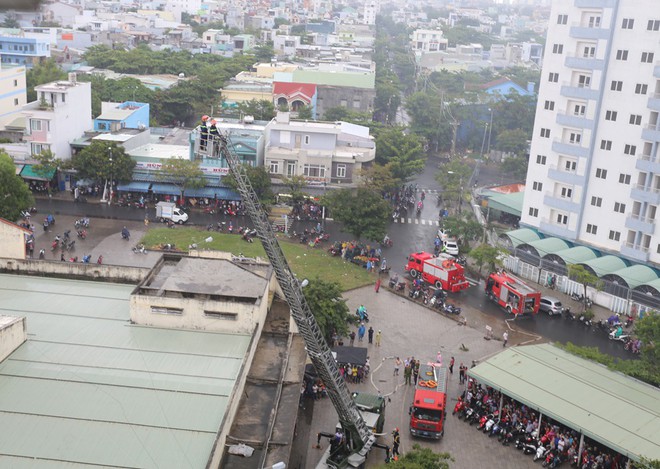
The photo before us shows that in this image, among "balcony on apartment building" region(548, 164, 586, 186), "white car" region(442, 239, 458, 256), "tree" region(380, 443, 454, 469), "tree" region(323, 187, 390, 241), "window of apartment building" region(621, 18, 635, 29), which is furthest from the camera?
"white car" region(442, 239, 458, 256)

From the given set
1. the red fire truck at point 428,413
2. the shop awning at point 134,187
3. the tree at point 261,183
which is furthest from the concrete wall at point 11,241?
the shop awning at point 134,187

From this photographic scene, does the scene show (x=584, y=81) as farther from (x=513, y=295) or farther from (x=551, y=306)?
(x=513, y=295)

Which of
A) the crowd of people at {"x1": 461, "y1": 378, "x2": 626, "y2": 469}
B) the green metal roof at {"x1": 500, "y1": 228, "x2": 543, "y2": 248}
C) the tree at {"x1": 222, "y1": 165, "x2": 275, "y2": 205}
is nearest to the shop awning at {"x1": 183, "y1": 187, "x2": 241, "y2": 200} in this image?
the tree at {"x1": 222, "y1": 165, "x2": 275, "y2": 205}

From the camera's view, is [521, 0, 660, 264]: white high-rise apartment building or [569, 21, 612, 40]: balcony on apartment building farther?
[569, 21, 612, 40]: balcony on apartment building

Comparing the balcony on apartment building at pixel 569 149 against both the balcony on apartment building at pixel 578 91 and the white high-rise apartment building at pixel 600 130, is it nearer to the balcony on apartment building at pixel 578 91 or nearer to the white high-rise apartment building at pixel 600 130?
the white high-rise apartment building at pixel 600 130

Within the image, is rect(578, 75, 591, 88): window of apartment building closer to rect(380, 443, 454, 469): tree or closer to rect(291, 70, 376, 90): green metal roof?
rect(380, 443, 454, 469): tree

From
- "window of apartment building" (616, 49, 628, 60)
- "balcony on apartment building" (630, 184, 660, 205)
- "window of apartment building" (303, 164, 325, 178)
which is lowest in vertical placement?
"window of apartment building" (303, 164, 325, 178)

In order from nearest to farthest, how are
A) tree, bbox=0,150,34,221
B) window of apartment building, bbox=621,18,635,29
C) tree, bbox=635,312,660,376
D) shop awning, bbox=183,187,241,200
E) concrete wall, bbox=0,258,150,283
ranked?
concrete wall, bbox=0,258,150,283, tree, bbox=635,312,660,376, window of apartment building, bbox=621,18,635,29, tree, bbox=0,150,34,221, shop awning, bbox=183,187,241,200
